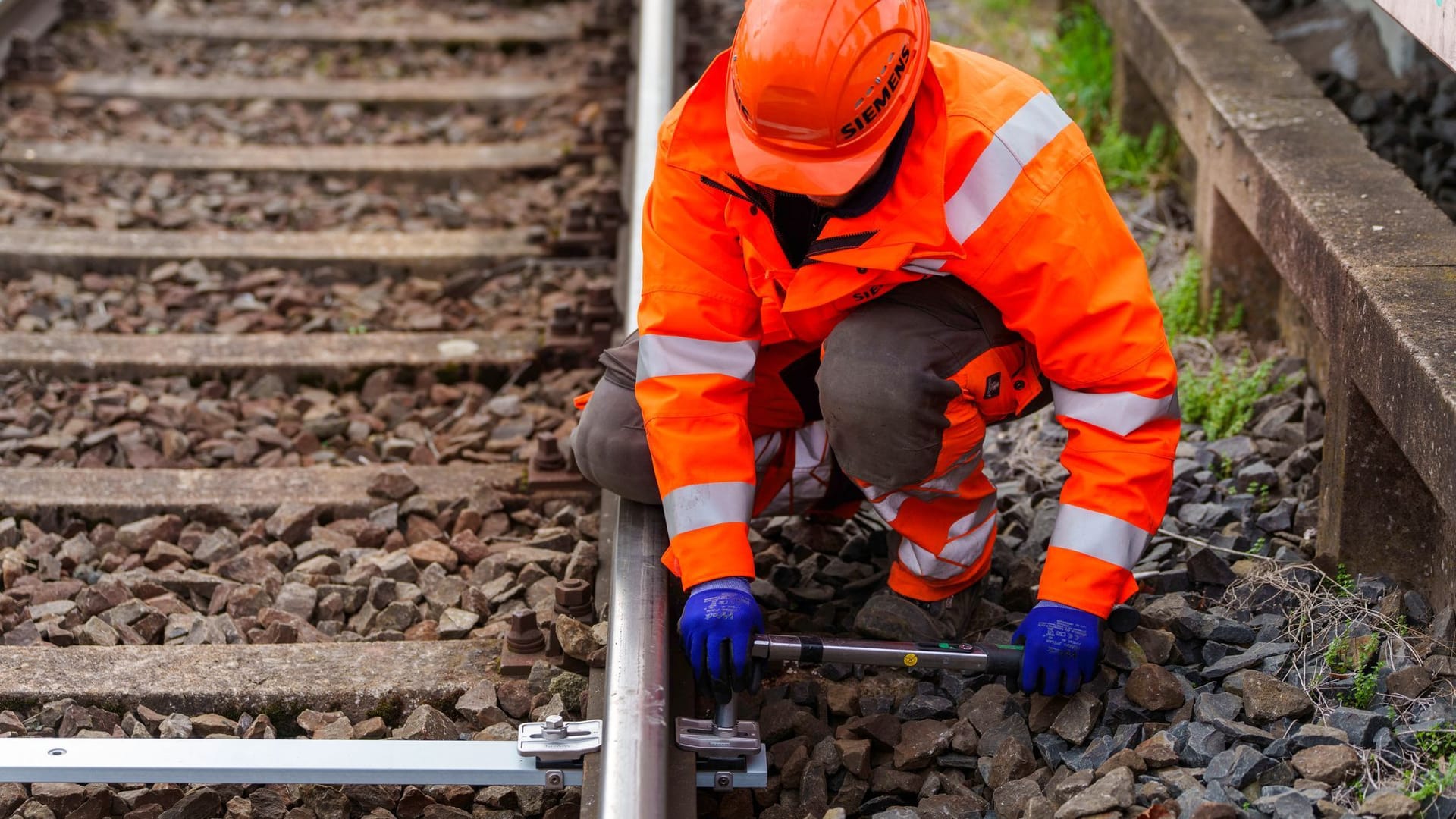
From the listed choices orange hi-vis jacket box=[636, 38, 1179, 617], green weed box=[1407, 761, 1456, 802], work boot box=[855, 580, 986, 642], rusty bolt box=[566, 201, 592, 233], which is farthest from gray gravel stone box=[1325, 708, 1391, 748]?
rusty bolt box=[566, 201, 592, 233]

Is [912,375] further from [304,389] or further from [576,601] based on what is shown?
[304,389]

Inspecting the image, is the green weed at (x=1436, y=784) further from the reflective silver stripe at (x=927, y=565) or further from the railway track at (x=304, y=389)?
the railway track at (x=304, y=389)

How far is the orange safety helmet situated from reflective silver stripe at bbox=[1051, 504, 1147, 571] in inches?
26.8

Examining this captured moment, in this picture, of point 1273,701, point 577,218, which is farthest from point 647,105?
point 1273,701

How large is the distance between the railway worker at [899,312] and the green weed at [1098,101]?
219 cm

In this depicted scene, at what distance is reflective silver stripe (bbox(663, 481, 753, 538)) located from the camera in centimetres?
266

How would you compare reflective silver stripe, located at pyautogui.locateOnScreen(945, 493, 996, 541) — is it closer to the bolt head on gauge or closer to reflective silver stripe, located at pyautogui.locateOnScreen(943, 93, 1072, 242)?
reflective silver stripe, located at pyautogui.locateOnScreen(943, 93, 1072, 242)

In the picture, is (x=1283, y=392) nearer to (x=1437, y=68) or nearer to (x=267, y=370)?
(x=1437, y=68)

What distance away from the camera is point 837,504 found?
3.22 meters

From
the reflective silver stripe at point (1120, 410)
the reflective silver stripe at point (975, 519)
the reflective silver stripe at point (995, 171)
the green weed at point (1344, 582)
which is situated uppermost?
the reflective silver stripe at point (995, 171)

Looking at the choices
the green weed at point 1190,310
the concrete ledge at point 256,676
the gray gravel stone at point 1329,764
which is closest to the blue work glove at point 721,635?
the concrete ledge at point 256,676

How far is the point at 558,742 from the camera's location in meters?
2.43

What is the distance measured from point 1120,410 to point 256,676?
1.61 meters

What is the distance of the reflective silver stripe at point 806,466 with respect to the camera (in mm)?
3094
